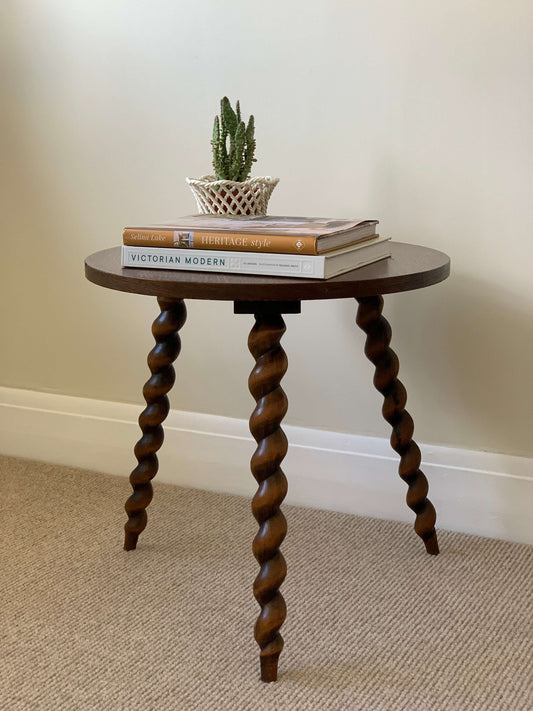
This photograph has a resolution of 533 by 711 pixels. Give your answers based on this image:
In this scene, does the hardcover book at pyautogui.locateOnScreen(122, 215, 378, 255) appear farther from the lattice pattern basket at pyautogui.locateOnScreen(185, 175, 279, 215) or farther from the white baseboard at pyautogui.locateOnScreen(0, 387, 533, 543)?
the white baseboard at pyautogui.locateOnScreen(0, 387, 533, 543)

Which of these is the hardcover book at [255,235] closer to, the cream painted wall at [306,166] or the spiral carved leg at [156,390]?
the spiral carved leg at [156,390]

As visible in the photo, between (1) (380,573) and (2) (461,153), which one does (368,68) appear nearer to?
(2) (461,153)

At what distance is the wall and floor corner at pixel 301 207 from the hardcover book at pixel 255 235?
33 cm

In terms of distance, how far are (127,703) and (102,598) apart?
0.91 ft

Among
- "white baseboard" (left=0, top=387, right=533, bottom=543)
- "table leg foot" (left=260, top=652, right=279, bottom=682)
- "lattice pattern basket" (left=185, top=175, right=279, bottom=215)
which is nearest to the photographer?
"table leg foot" (left=260, top=652, right=279, bottom=682)

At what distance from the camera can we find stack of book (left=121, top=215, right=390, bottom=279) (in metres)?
1.05

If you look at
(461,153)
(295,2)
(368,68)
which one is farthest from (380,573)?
(295,2)

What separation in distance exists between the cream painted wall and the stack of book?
340 millimetres

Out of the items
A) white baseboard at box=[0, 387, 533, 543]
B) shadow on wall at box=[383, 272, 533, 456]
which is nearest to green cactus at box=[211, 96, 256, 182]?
shadow on wall at box=[383, 272, 533, 456]

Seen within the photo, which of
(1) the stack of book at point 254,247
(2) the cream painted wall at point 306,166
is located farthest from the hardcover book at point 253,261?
(2) the cream painted wall at point 306,166

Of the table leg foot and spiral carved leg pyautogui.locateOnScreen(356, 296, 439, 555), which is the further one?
spiral carved leg pyautogui.locateOnScreen(356, 296, 439, 555)

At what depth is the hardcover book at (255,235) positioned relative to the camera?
3.45 ft

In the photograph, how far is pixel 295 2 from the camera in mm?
1490

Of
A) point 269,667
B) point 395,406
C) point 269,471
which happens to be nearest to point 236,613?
point 269,667
